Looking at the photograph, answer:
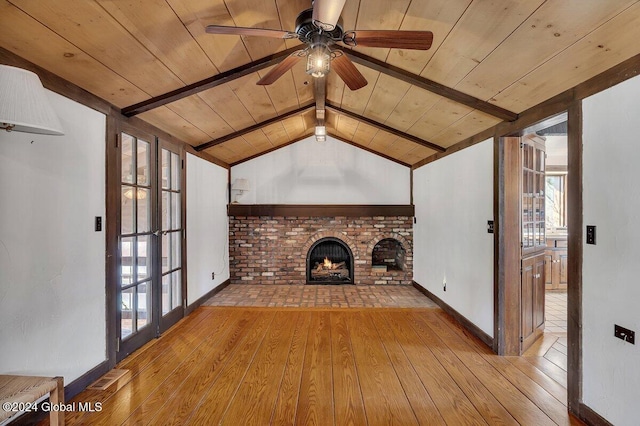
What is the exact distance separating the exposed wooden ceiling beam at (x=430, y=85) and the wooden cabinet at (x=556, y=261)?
3.25 metres

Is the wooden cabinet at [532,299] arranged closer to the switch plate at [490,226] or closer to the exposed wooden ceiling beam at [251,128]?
the switch plate at [490,226]

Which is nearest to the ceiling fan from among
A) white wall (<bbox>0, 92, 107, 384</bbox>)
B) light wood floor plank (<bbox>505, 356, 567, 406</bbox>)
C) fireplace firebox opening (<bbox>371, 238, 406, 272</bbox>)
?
white wall (<bbox>0, 92, 107, 384</bbox>)

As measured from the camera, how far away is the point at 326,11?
4.50 ft

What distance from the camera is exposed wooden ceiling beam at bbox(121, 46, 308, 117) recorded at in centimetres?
260

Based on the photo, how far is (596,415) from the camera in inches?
73.7

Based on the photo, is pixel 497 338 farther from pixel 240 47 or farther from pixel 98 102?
pixel 98 102

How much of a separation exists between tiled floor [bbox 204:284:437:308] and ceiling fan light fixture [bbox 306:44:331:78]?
10.5ft

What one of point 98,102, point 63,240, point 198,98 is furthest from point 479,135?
point 63,240

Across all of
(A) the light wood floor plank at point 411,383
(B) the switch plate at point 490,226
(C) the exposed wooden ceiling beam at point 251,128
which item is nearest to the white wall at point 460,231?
(B) the switch plate at point 490,226

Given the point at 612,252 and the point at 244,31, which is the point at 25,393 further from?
the point at 612,252

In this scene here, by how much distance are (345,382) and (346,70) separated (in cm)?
230

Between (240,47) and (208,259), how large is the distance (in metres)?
3.23

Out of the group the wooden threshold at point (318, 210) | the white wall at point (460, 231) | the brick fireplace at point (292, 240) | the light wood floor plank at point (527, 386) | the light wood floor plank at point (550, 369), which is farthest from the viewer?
the brick fireplace at point (292, 240)

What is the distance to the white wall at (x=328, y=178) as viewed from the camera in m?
5.60
